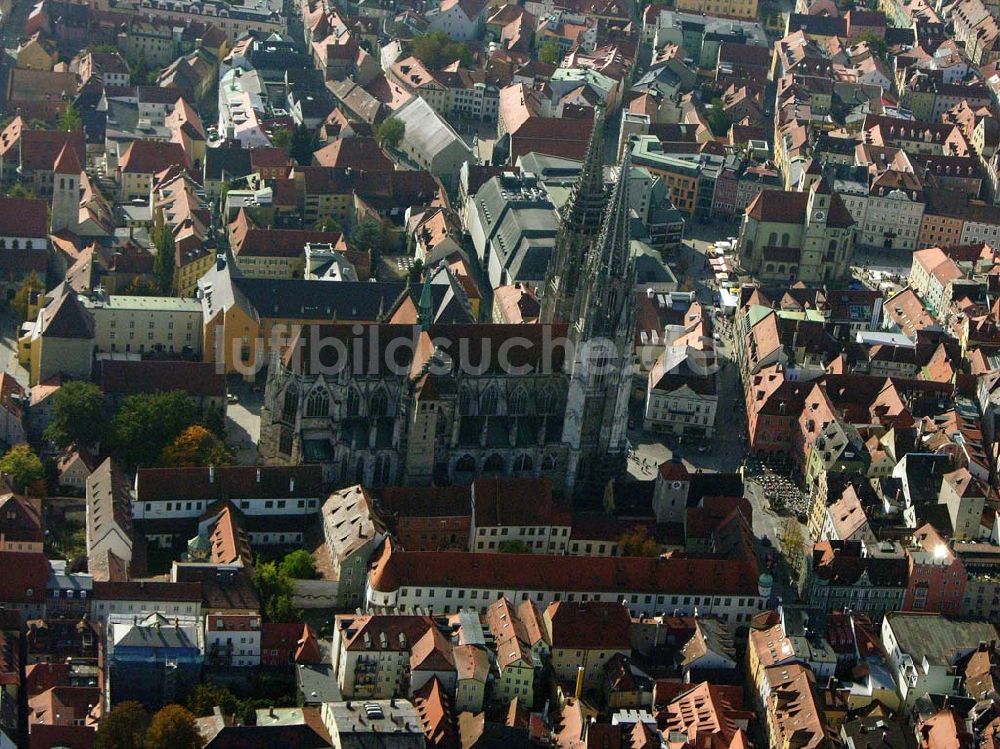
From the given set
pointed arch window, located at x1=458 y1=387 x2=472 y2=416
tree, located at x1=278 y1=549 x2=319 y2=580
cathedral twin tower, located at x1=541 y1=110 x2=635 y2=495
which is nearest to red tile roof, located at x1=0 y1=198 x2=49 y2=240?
pointed arch window, located at x1=458 y1=387 x2=472 y2=416

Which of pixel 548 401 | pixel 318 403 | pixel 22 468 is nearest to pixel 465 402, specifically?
pixel 548 401

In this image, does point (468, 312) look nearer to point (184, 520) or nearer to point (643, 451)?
point (643, 451)

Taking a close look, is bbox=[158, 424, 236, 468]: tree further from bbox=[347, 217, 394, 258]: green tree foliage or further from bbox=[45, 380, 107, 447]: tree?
bbox=[347, 217, 394, 258]: green tree foliage

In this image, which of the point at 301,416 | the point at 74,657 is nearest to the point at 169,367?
the point at 301,416

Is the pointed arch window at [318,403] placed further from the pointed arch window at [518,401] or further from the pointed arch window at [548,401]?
the pointed arch window at [548,401]

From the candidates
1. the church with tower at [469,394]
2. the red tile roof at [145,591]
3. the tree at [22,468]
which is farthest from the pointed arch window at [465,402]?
the tree at [22,468]

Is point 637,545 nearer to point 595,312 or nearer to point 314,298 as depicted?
point 595,312
